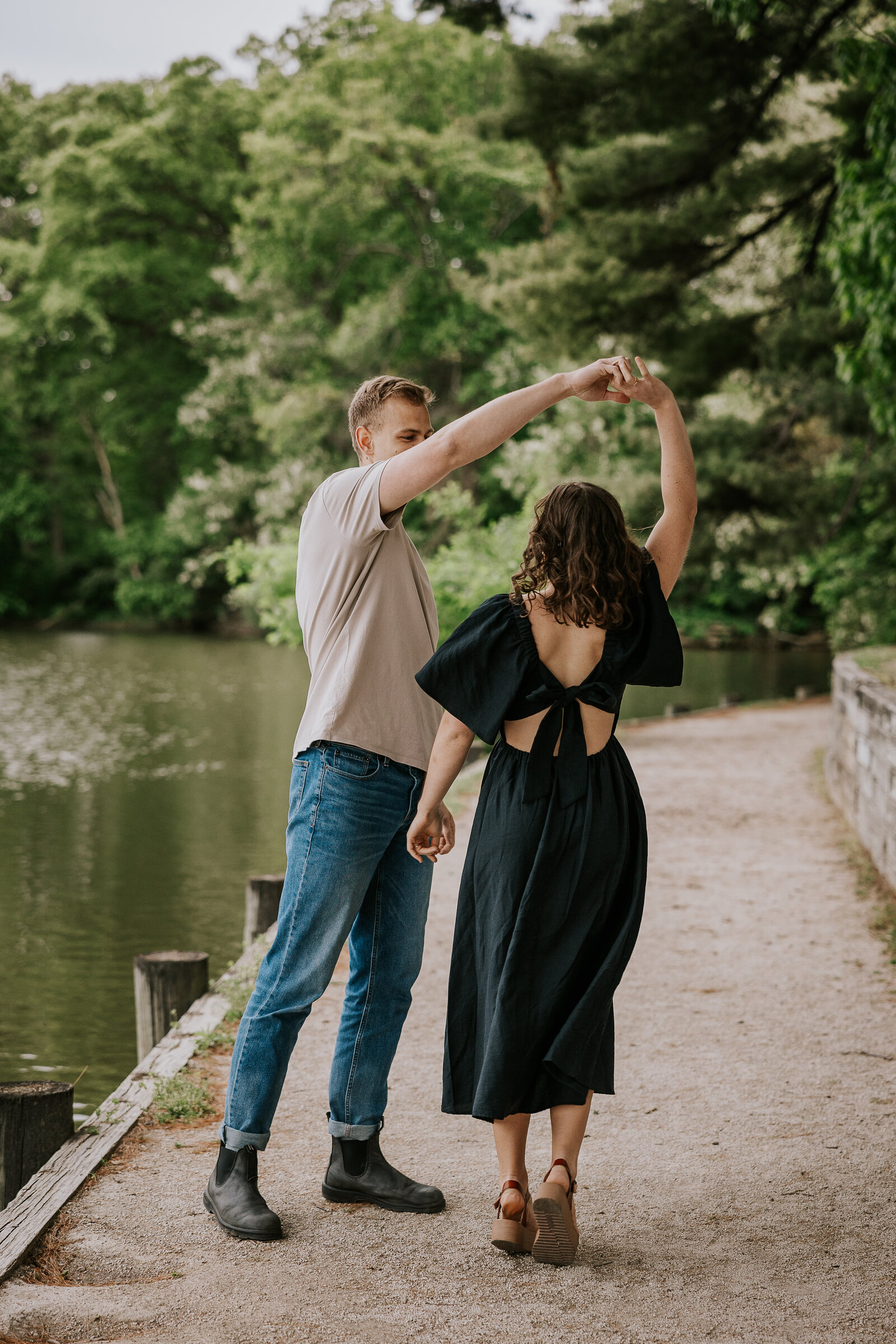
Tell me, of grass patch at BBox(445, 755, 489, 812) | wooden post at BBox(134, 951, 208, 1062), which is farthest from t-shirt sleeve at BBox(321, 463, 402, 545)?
grass patch at BBox(445, 755, 489, 812)

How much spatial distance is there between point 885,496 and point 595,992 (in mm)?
18761

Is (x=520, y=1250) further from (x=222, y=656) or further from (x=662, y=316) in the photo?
(x=222, y=656)

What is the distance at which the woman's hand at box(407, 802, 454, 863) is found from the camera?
309 cm

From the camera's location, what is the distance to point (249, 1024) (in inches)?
123

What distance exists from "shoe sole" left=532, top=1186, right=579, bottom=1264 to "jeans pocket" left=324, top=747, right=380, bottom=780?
111 centimetres

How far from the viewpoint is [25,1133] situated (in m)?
3.68

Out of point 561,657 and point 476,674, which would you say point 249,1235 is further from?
point 561,657

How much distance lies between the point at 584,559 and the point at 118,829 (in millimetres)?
9184

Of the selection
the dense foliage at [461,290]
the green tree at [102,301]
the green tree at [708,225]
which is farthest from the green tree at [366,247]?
the green tree at [708,225]

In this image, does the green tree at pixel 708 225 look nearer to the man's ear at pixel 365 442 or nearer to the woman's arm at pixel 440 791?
the man's ear at pixel 365 442

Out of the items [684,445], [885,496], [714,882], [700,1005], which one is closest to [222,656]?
[885,496]

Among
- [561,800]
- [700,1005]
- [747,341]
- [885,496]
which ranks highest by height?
[747,341]

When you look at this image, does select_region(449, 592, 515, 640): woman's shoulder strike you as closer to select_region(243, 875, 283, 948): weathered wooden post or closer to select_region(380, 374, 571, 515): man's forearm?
select_region(380, 374, 571, 515): man's forearm

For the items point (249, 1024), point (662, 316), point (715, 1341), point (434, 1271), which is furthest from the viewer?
point (662, 316)
